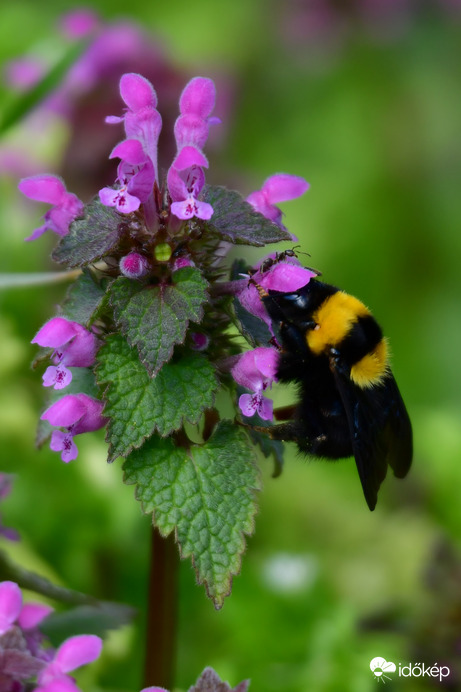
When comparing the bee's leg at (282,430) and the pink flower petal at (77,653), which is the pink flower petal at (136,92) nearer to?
the bee's leg at (282,430)

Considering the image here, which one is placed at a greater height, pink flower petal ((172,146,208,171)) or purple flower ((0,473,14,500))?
pink flower petal ((172,146,208,171))

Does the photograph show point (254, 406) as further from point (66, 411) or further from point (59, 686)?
point (59, 686)

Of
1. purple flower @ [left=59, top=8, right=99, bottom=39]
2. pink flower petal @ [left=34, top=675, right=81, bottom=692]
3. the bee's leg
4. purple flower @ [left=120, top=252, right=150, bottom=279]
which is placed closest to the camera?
pink flower petal @ [left=34, top=675, right=81, bottom=692]

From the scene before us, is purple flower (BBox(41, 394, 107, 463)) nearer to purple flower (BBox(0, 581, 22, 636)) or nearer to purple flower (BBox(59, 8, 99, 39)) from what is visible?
purple flower (BBox(0, 581, 22, 636))

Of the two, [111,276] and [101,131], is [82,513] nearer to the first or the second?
[111,276]

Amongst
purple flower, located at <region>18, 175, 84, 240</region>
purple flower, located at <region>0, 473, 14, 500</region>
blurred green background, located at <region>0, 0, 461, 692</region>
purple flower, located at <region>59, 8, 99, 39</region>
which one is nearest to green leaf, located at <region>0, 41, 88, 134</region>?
blurred green background, located at <region>0, 0, 461, 692</region>
